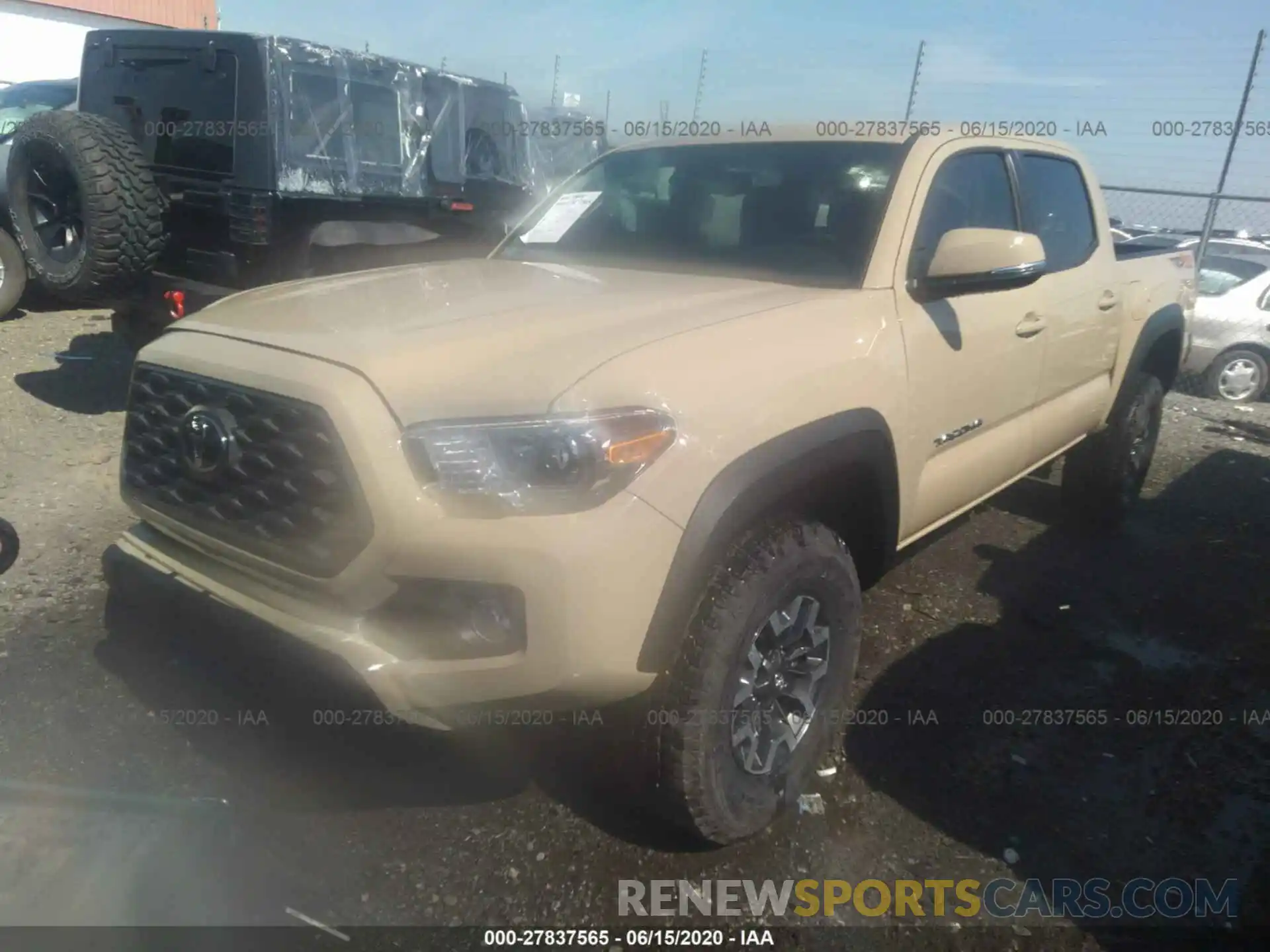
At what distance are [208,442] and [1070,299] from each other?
10.5ft

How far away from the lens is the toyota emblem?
6.77 ft

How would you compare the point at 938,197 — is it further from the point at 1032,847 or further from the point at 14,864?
the point at 14,864

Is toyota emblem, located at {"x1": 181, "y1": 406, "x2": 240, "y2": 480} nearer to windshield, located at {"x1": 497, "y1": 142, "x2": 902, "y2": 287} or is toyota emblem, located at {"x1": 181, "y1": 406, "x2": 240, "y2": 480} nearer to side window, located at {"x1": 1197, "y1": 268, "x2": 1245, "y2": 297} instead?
windshield, located at {"x1": 497, "y1": 142, "x2": 902, "y2": 287}

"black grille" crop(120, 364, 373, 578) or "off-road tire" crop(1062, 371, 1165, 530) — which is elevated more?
"black grille" crop(120, 364, 373, 578)

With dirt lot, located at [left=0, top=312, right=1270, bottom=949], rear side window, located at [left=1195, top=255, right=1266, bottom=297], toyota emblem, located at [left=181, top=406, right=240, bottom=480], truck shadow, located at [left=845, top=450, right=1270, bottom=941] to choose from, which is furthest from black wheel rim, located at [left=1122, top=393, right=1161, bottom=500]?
rear side window, located at [left=1195, top=255, right=1266, bottom=297]

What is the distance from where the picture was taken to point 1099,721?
3.11m

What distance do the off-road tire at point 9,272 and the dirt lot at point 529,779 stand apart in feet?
13.7

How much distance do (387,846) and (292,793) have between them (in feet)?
1.15

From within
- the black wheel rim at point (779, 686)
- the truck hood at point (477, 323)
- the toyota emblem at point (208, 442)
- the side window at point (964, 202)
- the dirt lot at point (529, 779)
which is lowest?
the dirt lot at point (529, 779)

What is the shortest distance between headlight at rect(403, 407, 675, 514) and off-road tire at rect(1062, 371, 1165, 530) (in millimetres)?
3452

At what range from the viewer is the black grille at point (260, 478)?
6.26 ft

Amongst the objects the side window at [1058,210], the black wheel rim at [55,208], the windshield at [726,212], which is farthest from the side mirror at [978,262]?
the black wheel rim at [55,208]

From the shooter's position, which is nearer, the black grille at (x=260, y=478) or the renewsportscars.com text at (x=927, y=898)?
the black grille at (x=260, y=478)

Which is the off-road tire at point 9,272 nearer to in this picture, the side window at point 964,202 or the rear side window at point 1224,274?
the side window at point 964,202
